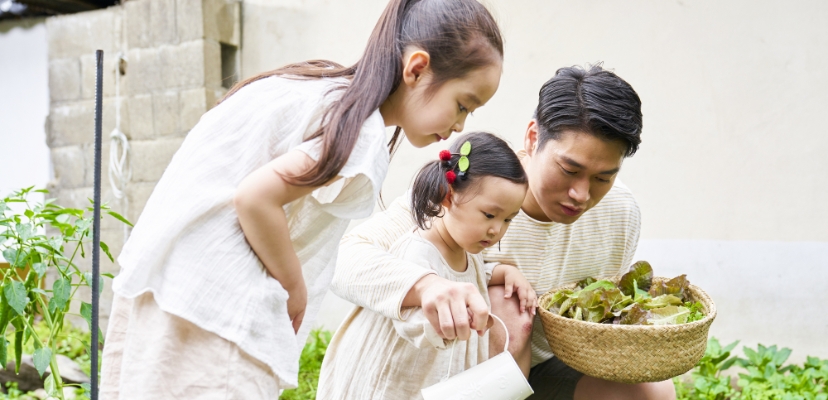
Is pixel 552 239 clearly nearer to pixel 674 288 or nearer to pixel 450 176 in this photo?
pixel 674 288

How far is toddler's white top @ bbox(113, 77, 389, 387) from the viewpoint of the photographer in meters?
1.24

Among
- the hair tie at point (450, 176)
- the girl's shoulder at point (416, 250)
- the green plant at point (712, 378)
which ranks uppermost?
the hair tie at point (450, 176)

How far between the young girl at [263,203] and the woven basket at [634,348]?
0.60 meters

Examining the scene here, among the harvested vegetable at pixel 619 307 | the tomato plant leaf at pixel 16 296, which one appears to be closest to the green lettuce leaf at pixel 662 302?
the harvested vegetable at pixel 619 307

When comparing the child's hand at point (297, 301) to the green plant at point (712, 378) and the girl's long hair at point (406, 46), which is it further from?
the green plant at point (712, 378)

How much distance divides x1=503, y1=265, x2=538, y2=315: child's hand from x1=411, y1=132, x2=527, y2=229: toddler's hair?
10.7 inches

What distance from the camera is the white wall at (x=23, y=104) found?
493 cm

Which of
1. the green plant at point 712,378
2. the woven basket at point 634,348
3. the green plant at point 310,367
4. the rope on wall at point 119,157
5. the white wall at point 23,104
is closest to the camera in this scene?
the woven basket at point 634,348

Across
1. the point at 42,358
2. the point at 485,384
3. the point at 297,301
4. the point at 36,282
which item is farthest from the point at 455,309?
the point at 36,282

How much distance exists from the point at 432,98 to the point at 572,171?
0.64 metres

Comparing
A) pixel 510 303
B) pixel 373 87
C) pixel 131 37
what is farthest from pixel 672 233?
pixel 131 37

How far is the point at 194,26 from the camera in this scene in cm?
429

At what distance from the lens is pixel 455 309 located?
1.43 meters

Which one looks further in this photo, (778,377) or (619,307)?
(778,377)
